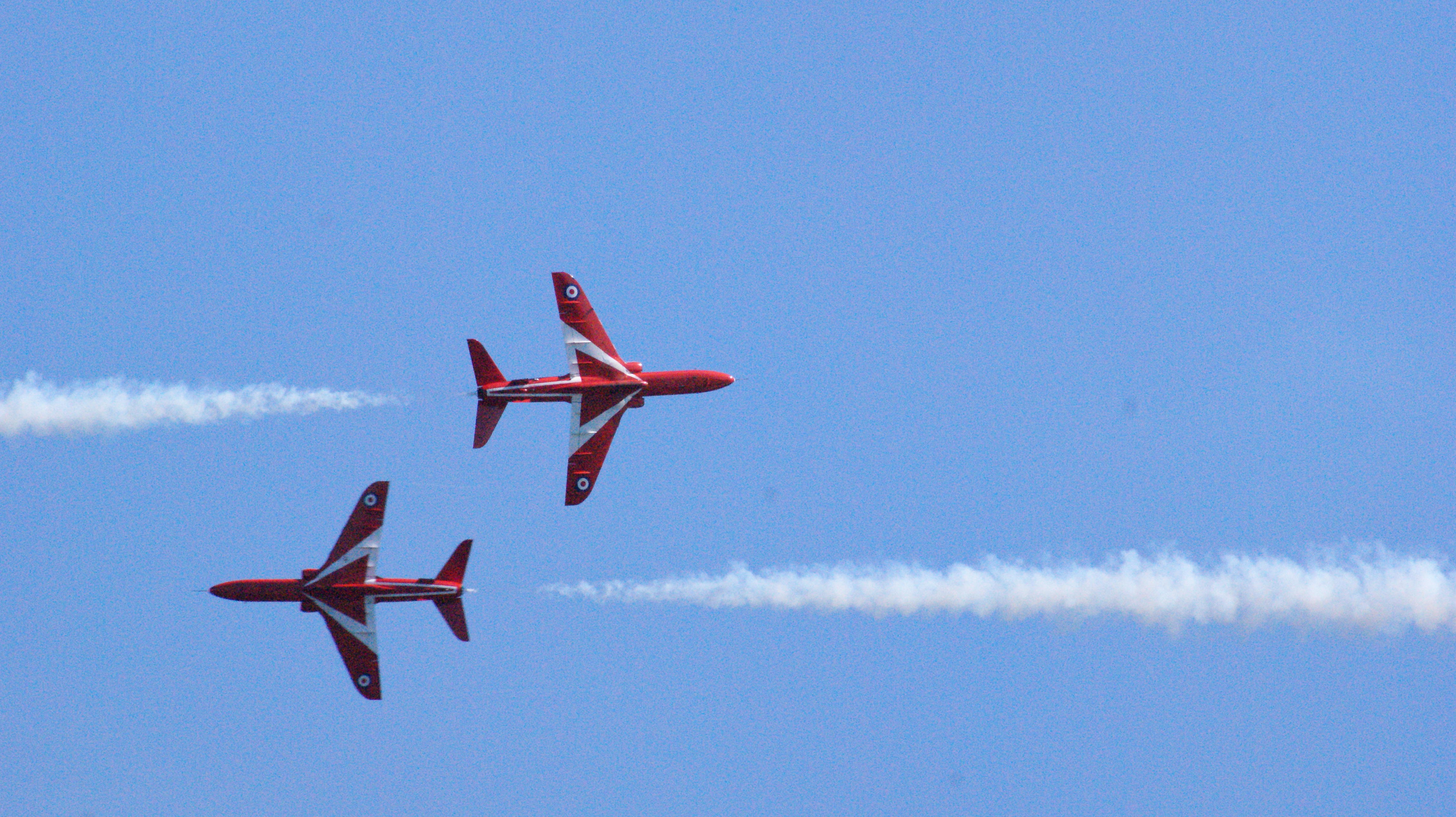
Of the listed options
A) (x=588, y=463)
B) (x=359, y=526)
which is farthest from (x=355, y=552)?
(x=588, y=463)

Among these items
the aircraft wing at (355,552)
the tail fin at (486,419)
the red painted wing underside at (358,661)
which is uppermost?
the tail fin at (486,419)

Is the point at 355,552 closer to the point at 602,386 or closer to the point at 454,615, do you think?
the point at 454,615

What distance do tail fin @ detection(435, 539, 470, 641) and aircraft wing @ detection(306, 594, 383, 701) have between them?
3096mm

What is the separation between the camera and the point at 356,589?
9138 centimetres

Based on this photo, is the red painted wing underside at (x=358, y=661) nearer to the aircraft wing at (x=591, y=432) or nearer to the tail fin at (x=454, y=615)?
the tail fin at (x=454, y=615)

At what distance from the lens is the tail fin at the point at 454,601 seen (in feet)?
298

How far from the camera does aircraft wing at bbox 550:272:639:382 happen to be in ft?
315

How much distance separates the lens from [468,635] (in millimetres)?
90688

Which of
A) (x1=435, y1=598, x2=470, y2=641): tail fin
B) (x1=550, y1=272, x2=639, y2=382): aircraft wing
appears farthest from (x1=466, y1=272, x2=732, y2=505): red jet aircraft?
(x1=435, y1=598, x2=470, y2=641): tail fin

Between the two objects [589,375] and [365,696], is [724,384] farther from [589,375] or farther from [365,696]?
[365,696]

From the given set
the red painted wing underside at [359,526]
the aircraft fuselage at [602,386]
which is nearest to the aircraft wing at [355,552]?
the red painted wing underside at [359,526]

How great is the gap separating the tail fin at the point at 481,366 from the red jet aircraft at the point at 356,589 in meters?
5.96

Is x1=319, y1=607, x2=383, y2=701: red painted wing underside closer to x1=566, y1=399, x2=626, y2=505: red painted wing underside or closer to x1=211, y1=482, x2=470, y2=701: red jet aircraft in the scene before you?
x1=211, y1=482, x2=470, y2=701: red jet aircraft

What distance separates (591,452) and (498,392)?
5.79 metres
